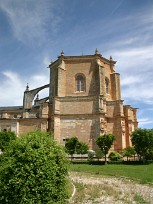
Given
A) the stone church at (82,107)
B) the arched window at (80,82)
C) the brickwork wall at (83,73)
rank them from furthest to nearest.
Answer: the arched window at (80,82)
the brickwork wall at (83,73)
the stone church at (82,107)

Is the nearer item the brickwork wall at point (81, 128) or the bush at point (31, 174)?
Result: the bush at point (31, 174)

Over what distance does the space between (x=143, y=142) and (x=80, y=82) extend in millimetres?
15453

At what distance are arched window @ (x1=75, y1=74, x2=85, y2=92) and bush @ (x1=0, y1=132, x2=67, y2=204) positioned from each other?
1205 inches

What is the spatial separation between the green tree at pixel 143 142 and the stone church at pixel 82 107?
7.78m

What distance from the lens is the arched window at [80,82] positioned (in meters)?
39.1

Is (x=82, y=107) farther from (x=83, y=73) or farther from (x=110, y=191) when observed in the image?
(x=110, y=191)

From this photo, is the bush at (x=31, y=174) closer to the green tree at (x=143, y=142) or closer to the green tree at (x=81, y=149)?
the green tree at (x=143, y=142)

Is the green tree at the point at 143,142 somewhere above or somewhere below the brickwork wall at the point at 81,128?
below

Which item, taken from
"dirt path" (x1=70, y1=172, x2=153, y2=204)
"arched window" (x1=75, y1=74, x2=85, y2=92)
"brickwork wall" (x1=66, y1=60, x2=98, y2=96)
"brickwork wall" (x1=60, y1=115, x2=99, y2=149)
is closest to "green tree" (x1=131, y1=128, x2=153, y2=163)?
"brickwork wall" (x1=60, y1=115, x2=99, y2=149)

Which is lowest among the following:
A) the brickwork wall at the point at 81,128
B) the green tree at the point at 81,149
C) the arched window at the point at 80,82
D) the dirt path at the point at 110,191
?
the dirt path at the point at 110,191

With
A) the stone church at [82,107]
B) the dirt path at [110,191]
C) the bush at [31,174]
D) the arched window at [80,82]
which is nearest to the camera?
the bush at [31,174]

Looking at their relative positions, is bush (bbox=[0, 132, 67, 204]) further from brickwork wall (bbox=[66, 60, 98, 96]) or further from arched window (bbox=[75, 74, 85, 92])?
arched window (bbox=[75, 74, 85, 92])

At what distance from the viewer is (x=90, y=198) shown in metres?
11.6

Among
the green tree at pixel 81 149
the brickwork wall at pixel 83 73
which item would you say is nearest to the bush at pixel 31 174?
the green tree at pixel 81 149
